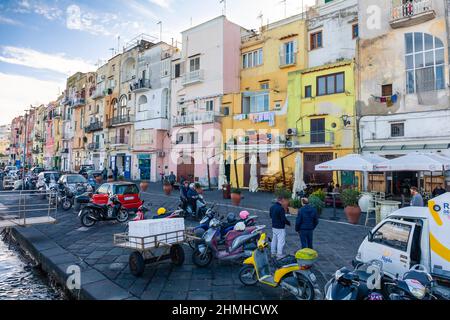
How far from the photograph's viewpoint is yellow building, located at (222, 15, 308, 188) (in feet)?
78.8

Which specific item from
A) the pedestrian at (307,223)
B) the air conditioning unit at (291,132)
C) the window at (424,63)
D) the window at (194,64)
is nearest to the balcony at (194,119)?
the window at (194,64)

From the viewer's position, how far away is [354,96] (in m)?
19.8

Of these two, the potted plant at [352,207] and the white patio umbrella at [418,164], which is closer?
the white patio umbrella at [418,164]

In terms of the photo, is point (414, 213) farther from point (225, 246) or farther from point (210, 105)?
point (210, 105)

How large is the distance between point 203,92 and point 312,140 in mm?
12625

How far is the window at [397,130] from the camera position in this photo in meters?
17.5

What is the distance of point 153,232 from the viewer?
19.9 ft

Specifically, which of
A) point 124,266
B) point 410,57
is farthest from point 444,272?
point 410,57

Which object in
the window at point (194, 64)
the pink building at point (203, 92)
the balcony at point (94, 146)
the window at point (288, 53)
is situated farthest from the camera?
the balcony at point (94, 146)

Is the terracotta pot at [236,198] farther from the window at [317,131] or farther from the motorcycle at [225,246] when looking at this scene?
the window at [317,131]

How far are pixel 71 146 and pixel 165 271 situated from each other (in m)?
54.8

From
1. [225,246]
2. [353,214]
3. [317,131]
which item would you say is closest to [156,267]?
[225,246]

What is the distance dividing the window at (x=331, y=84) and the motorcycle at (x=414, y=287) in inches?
724
